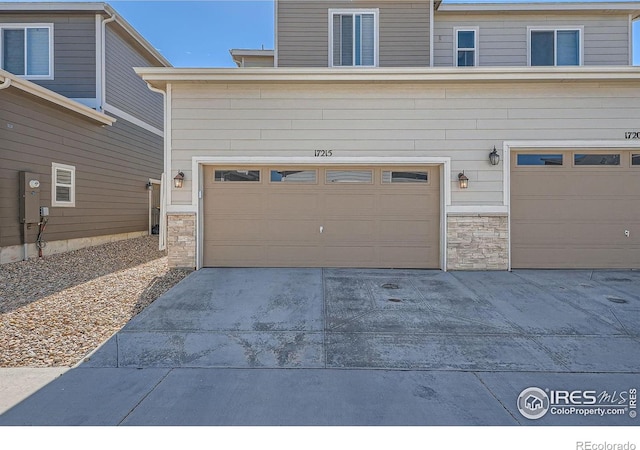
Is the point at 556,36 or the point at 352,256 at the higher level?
the point at 556,36

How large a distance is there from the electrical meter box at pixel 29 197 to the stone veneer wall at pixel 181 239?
321 cm

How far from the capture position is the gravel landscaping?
3.38m

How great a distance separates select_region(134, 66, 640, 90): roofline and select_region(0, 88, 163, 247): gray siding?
3135 millimetres

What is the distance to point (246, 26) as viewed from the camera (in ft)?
32.3

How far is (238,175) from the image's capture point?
6855 millimetres

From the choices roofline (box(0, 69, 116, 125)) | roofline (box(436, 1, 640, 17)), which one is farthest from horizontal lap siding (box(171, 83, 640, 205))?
roofline (box(436, 1, 640, 17))

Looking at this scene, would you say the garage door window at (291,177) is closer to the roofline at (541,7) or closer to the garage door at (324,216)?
the garage door at (324,216)

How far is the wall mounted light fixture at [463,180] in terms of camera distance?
6.53 m

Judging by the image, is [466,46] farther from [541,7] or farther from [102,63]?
[102,63]

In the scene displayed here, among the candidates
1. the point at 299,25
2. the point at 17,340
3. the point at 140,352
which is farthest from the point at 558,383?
the point at 299,25

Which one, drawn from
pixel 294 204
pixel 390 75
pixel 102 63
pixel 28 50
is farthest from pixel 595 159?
pixel 28 50

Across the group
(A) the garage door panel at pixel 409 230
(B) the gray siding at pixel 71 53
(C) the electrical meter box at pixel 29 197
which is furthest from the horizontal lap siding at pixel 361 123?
(B) the gray siding at pixel 71 53

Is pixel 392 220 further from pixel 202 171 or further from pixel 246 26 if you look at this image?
pixel 246 26

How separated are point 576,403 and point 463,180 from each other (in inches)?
180
